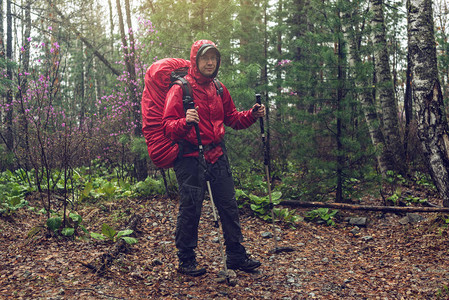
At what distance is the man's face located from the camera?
12.8 feet

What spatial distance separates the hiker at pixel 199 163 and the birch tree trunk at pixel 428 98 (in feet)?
10.5

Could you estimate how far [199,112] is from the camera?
3955mm

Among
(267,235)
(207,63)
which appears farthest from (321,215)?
(207,63)

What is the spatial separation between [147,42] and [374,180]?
619 cm

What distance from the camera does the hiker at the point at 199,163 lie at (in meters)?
3.85

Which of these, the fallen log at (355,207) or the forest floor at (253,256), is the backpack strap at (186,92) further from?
the fallen log at (355,207)

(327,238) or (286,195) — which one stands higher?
(286,195)

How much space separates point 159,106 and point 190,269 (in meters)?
1.82

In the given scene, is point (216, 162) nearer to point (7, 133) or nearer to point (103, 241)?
point (103, 241)

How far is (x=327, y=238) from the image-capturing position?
5.68m

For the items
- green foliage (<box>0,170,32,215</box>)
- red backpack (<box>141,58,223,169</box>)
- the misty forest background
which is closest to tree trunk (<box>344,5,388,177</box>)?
the misty forest background

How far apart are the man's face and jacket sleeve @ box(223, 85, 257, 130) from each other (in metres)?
0.48

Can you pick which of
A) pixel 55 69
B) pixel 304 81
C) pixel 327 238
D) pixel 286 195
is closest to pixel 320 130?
pixel 304 81

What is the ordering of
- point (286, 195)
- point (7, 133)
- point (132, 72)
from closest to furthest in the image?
point (286, 195)
point (132, 72)
point (7, 133)
